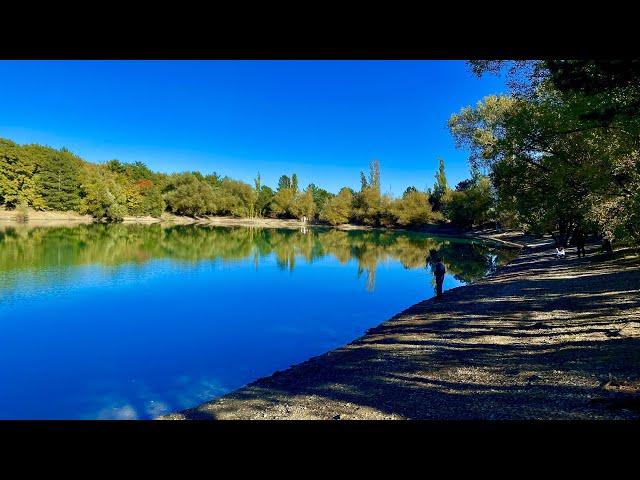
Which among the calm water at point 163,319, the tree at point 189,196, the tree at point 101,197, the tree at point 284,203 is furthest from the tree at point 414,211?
the tree at point 101,197

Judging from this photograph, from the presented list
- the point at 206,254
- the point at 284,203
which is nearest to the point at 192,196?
the point at 284,203

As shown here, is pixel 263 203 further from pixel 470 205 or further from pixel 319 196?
pixel 470 205

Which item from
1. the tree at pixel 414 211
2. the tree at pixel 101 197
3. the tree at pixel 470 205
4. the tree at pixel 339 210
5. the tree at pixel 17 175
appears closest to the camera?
the tree at pixel 470 205

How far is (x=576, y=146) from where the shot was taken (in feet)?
58.5

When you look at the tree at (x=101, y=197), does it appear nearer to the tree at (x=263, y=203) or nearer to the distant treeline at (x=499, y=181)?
the distant treeline at (x=499, y=181)

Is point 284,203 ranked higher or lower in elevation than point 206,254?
higher

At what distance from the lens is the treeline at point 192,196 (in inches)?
2886

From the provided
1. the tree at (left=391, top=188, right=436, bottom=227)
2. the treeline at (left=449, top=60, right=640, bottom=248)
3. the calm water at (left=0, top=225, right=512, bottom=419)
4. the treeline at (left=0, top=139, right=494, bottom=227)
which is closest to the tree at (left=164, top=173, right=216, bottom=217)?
the treeline at (left=0, top=139, right=494, bottom=227)

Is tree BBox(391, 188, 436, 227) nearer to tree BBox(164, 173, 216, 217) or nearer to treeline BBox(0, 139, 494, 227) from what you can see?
treeline BBox(0, 139, 494, 227)

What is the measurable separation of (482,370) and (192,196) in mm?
99296

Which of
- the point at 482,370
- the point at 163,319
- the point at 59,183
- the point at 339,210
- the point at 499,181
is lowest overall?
the point at 163,319

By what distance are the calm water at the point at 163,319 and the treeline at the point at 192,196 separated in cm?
2904
